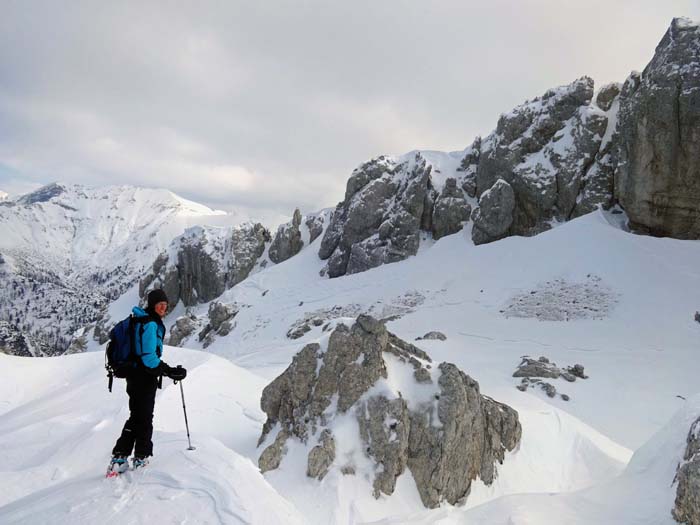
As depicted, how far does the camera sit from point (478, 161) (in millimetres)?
53062

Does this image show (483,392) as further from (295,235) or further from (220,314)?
(295,235)

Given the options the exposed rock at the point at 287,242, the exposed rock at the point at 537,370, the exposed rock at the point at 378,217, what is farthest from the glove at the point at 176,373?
the exposed rock at the point at 287,242

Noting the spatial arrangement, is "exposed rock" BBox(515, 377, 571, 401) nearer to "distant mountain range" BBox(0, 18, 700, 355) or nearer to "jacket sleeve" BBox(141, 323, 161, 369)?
"jacket sleeve" BBox(141, 323, 161, 369)

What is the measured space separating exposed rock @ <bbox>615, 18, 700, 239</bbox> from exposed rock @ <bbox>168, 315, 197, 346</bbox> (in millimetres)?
47635

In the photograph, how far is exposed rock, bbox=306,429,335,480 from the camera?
29.5ft

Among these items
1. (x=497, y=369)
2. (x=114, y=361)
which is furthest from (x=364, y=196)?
(x=114, y=361)

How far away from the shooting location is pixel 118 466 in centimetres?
577

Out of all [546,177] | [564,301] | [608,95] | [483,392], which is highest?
[608,95]

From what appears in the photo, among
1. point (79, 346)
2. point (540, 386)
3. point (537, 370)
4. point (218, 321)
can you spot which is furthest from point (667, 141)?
point (79, 346)

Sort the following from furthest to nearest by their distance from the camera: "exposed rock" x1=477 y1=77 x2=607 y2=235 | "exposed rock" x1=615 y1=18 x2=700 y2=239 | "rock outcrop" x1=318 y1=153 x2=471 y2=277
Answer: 1. "rock outcrop" x1=318 y1=153 x2=471 y2=277
2. "exposed rock" x1=477 y1=77 x2=607 y2=235
3. "exposed rock" x1=615 y1=18 x2=700 y2=239

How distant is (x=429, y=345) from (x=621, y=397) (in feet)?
30.5

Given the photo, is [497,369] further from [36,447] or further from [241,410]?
[36,447]

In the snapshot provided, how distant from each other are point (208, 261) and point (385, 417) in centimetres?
7296

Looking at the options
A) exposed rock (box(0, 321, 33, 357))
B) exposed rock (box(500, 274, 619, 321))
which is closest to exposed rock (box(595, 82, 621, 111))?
exposed rock (box(500, 274, 619, 321))
